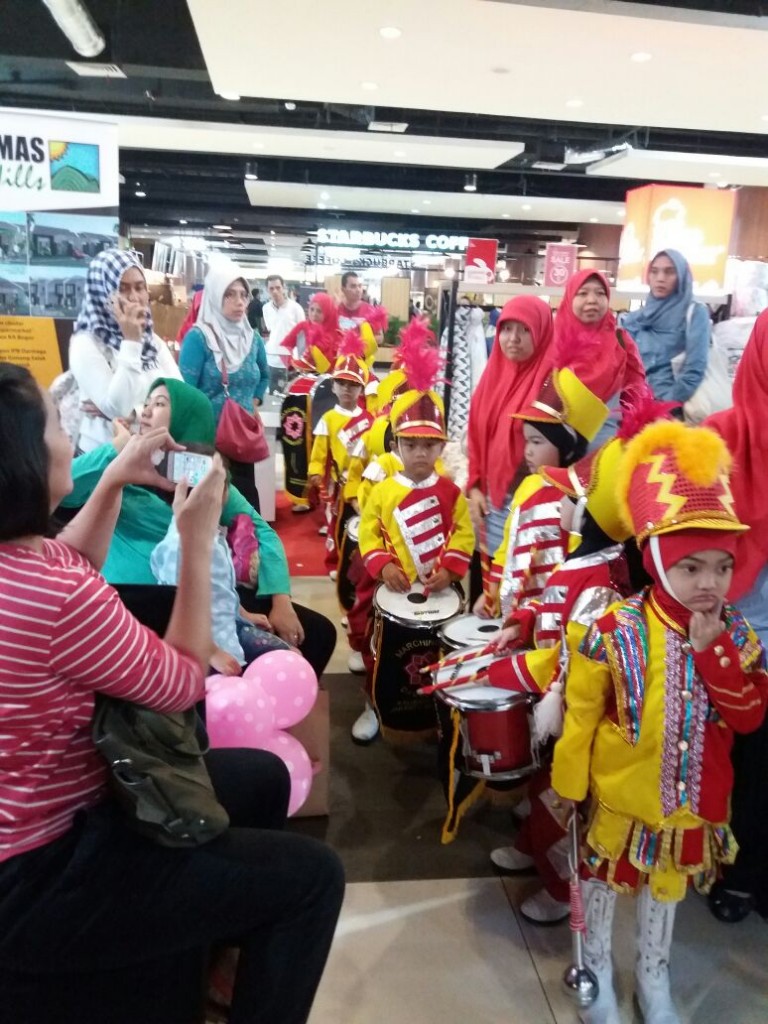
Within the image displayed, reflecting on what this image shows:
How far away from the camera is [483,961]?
1967mm

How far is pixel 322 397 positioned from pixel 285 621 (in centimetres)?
292

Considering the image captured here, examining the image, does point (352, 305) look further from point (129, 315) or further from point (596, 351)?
point (596, 351)

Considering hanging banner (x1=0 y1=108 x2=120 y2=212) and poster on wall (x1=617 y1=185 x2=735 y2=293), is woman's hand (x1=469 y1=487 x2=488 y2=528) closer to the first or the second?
hanging banner (x1=0 y1=108 x2=120 y2=212)

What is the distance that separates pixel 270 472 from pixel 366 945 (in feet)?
12.7

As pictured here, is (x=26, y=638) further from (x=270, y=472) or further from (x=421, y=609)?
(x=270, y=472)

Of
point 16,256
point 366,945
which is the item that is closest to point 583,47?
point 16,256

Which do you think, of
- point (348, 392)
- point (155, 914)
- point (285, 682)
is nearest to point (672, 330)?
point (348, 392)

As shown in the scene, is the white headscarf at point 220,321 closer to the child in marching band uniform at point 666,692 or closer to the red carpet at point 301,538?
the red carpet at point 301,538

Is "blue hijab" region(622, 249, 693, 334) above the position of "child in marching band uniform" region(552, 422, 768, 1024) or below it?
above

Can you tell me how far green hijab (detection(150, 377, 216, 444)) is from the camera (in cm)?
216

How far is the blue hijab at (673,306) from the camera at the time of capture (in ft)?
12.1

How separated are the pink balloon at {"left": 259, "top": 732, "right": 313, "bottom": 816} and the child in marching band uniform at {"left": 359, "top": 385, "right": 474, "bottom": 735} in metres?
0.78

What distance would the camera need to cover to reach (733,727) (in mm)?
1588

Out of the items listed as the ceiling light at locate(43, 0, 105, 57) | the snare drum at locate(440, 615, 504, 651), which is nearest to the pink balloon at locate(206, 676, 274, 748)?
the snare drum at locate(440, 615, 504, 651)
